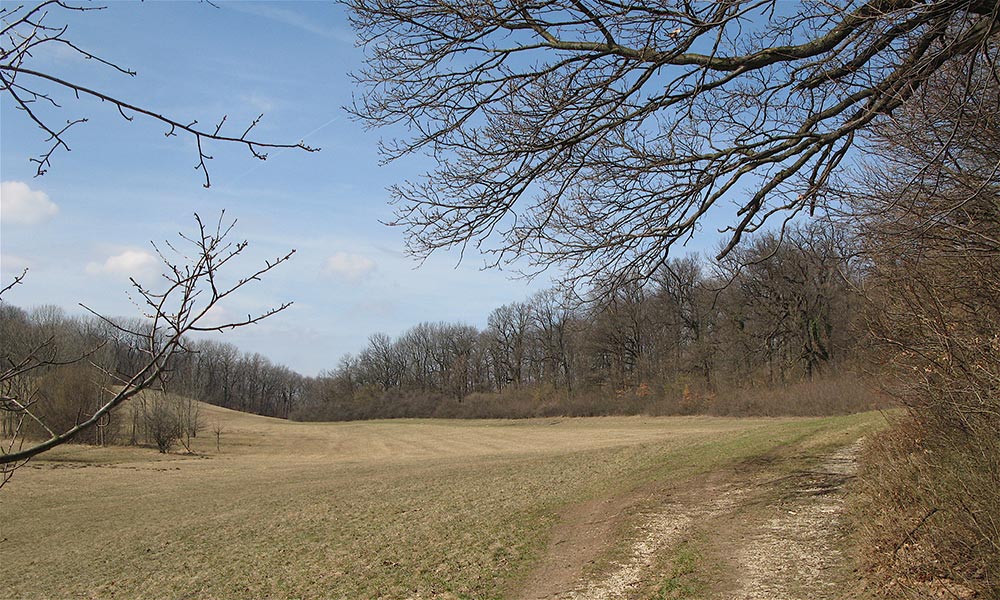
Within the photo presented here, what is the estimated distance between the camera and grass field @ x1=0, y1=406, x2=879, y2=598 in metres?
9.21

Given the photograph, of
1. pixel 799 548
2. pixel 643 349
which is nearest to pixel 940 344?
pixel 799 548

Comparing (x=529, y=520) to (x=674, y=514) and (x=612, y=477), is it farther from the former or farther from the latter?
(x=612, y=477)

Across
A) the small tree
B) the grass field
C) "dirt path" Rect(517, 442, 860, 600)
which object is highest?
the small tree

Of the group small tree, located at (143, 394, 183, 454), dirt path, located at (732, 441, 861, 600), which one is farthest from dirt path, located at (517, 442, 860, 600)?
small tree, located at (143, 394, 183, 454)

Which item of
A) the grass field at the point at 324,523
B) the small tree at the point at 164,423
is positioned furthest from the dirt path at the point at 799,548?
the small tree at the point at 164,423

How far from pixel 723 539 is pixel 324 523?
27.3 feet

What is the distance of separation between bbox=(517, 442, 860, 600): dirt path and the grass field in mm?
654

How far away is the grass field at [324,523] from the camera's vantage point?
921 cm

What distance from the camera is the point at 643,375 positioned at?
55.8 meters

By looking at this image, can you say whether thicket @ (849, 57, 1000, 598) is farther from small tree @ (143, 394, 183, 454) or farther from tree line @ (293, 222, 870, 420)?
small tree @ (143, 394, 183, 454)

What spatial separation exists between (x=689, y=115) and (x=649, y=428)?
3769 centimetres

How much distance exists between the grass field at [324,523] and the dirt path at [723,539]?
2.15ft

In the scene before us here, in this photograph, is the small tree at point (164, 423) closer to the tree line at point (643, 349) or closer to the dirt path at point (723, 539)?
the tree line at point (643, 349)

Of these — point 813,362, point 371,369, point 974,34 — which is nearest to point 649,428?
point 813,362
